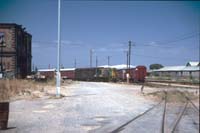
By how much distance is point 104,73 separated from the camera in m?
71.9

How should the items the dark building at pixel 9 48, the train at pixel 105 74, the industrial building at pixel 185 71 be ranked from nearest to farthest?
1. the dark building at pixel 9 48
2. the train at pixel 105 74
3. the industrial building at pixel 185 71

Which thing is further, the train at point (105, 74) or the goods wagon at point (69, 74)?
the goods wagon at point (69, 74)

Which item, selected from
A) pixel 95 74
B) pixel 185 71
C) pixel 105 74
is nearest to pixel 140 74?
pixel 105 74

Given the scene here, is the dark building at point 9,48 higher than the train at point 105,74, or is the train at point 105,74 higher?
the dark building at point 9,48

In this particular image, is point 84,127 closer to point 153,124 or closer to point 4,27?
point 153,124

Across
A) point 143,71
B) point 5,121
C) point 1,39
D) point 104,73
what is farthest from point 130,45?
point 5,121

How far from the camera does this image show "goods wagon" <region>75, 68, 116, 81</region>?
69.4 m

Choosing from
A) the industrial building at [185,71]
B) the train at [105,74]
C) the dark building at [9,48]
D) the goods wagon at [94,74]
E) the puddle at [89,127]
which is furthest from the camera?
the industrial building at [185,71]

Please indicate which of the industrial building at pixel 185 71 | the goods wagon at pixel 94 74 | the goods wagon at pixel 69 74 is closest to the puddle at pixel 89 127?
the goods wagon at pixel 94 74

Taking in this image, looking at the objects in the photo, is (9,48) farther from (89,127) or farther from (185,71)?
(185,71)

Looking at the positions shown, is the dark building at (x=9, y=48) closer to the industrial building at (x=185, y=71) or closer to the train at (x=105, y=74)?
the train at (x=105, y=74)

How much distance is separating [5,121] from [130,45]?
65.2m

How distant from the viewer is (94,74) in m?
75.8

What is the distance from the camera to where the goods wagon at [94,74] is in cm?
6938
